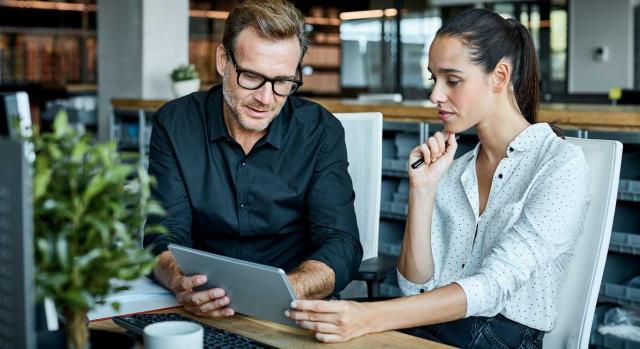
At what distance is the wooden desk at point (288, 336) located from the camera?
4.24 ft

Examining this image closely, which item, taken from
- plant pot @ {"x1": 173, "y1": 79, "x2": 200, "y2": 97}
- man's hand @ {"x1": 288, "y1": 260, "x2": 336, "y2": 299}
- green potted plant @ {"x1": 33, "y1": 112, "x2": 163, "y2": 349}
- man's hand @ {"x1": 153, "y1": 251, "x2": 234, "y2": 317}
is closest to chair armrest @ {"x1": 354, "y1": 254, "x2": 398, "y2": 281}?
man's hand @ {"x1": 288, "y1": 260, "x2": 336, "y2": 299}

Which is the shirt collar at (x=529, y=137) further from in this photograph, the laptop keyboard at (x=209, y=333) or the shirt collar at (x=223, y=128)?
the laptop keyboard at (x=209, y=333)

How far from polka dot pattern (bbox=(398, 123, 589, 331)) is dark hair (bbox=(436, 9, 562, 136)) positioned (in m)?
0.10

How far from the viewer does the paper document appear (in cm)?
151

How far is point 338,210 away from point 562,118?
4.30ft

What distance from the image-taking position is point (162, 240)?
189 centimetres

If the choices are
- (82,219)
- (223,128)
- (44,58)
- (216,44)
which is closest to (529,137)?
(223,128)

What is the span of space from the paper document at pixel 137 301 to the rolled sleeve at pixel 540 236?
1.97 feet

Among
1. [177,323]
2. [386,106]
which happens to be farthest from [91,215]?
[386,106]

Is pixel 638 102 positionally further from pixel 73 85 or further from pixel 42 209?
pixel 73 85

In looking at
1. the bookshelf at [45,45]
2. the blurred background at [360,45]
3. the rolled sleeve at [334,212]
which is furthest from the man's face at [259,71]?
the bookshelf at [45,45]

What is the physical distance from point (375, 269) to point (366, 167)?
1.07 ft

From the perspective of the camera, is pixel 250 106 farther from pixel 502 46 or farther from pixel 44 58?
pixel 44 58

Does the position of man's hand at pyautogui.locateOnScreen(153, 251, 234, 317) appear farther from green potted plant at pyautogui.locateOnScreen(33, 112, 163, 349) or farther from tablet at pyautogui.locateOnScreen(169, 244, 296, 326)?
green potted plant at pyautogui.locateOnScreen(33, 112, 163, 349)
